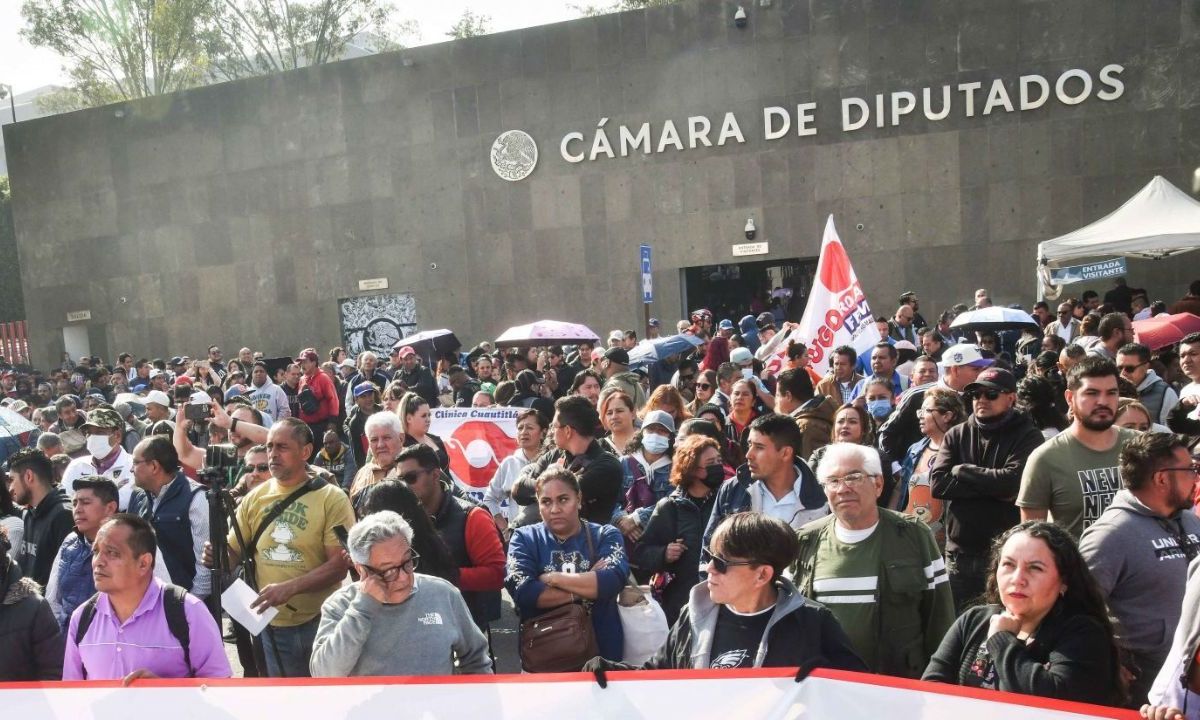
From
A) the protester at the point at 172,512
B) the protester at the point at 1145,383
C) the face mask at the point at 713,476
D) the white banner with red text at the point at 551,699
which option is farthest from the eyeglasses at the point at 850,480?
the protester at the point at 1145,383

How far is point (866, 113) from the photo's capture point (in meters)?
20.8

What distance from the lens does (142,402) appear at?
13.0 m

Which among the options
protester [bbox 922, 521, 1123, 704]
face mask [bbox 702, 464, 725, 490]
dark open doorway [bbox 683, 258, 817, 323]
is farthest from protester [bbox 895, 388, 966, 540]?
dark open doorway [bbox 683, 258, 817, 323]

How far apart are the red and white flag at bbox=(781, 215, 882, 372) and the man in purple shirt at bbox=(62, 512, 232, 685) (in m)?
7.30

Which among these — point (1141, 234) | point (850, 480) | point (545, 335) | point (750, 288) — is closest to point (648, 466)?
point (850, 480)

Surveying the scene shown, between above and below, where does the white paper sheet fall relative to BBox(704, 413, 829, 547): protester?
below

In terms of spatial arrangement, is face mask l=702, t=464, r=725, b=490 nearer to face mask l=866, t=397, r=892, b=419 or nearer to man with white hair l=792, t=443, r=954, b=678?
man with white hair l=792, t=443, r=954, b=678

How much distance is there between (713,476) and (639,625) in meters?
0.94

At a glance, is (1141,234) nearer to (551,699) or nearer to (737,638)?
(737,638)

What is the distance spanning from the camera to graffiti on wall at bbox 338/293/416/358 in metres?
25.2

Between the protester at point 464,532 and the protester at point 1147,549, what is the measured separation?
2782mm

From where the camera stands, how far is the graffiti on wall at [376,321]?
82.7 feet

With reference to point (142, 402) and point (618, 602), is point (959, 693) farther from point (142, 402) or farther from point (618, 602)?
point (142, 402)

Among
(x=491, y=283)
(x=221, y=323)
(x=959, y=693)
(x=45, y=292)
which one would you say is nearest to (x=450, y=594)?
(x=959, y=693)
